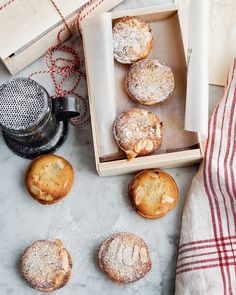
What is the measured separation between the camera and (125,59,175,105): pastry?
1.22m

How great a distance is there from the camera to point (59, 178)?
4.13ft

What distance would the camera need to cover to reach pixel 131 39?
4.12 ft

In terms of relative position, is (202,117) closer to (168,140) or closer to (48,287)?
(168,140)

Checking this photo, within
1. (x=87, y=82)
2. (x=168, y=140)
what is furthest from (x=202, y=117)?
(x=87, y=82)

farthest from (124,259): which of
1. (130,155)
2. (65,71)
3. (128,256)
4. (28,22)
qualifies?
(28,22)

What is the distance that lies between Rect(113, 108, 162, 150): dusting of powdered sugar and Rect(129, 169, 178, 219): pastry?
0.28 feet

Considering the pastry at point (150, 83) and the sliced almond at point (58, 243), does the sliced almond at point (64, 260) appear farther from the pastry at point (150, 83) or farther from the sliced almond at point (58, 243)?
the pastry at point (150, 83)

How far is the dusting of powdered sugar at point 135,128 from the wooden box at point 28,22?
10.1 inches

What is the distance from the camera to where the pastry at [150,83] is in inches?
48.1

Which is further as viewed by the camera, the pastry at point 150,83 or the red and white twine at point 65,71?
the red and white twine at point 65,71

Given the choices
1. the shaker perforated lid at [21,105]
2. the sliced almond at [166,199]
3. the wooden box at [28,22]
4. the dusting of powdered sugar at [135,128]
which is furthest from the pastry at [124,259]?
the wooden box at [28,22]

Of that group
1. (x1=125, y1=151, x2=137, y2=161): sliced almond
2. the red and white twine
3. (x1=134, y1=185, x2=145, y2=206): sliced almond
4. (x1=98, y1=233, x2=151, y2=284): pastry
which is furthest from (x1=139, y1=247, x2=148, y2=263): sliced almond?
the red and white twine

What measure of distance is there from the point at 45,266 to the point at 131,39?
0.53 meters

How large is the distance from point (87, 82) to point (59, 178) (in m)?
0.22
